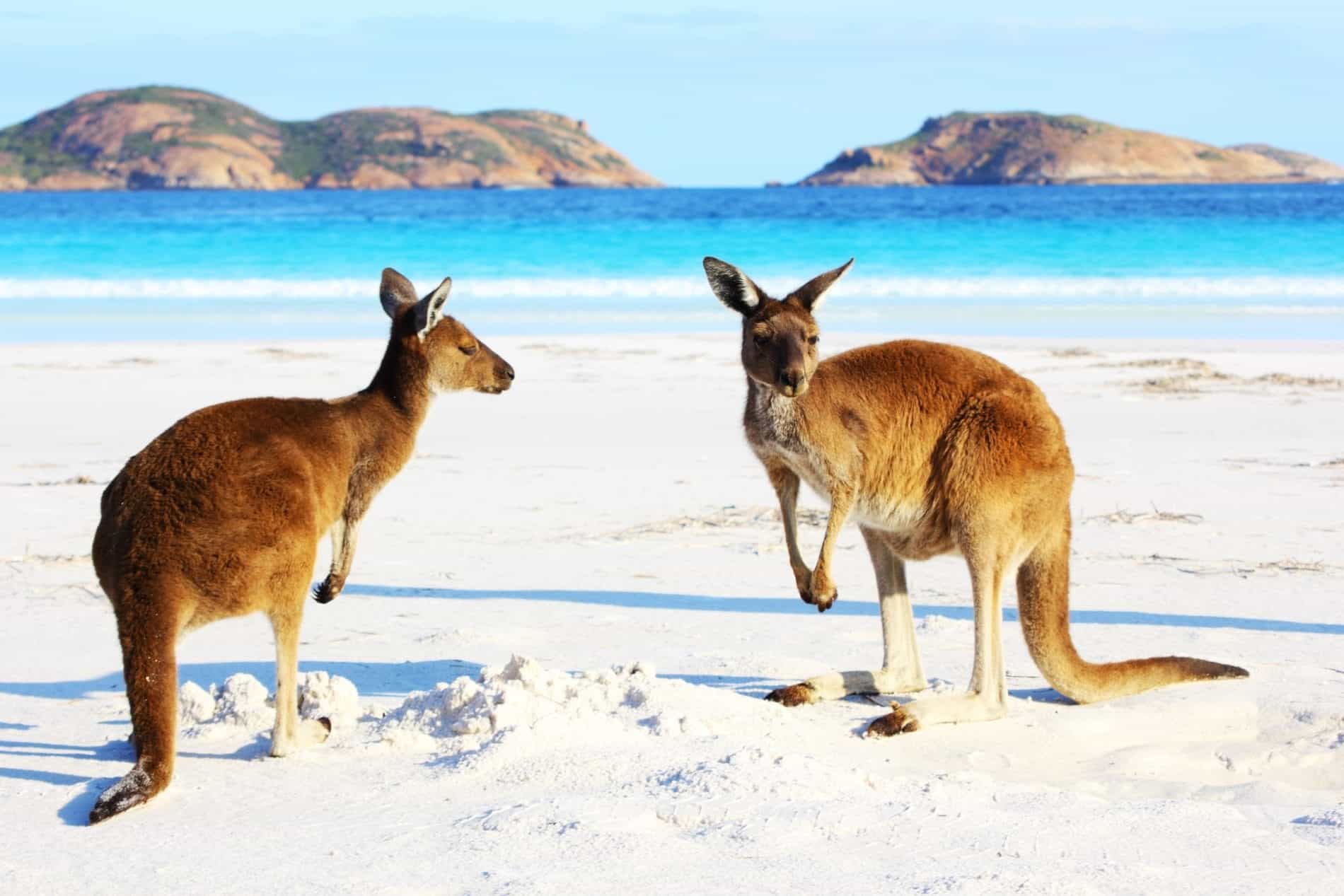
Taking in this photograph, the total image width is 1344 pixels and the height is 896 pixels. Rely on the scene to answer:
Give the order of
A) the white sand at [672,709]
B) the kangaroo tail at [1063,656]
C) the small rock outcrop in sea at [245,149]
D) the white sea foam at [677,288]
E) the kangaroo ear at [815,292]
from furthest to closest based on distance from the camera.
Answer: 1. the small rock outcrop in sea at [245,149]
2. the white sea foam at [677,288]
3. the kangaroo tail at [1063,656]
4. the kangaroo ear at [815,292]
5. the white sand at [672,709]

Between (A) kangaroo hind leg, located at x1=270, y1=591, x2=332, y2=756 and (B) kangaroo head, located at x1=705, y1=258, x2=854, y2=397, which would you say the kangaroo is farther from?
(B) kangaroo head, located at x1=705, y1=258, x2=854, y2=397

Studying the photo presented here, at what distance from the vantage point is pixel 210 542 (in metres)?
3.12

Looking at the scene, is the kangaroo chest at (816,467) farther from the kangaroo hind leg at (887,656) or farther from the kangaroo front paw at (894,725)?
the kangaroo front paw at (894,725)

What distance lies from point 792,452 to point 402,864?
146 centimetres

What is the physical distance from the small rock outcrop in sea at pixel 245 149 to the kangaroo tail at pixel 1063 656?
93.1 metres

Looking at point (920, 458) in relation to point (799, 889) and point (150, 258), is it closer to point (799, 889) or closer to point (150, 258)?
point (799, 889)

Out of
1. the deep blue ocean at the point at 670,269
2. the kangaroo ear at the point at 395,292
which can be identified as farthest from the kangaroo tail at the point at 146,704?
the deep blue ocean at the point at 670,269

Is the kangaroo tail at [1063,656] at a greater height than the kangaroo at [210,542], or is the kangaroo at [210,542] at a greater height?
the kangaroo at [210,542]

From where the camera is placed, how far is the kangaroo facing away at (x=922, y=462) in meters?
3.83

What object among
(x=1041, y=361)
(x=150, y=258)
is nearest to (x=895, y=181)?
(x=150, y=258)

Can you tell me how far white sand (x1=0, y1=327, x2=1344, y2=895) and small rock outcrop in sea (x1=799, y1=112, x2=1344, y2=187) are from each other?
9216cm

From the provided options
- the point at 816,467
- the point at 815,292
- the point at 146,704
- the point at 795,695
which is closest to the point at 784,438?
the point at 816,467

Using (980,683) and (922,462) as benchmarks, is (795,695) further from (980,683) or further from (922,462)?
(922,462)

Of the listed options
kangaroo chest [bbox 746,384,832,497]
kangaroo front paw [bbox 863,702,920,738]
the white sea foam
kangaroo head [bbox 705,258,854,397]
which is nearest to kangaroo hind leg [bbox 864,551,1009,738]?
kangaroo front paw [bbox 863,702,920,738]
